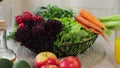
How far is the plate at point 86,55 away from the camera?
35.2 inches

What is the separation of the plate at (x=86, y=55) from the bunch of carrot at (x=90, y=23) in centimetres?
7

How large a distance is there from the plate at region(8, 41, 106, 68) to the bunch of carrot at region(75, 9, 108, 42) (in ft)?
0.23

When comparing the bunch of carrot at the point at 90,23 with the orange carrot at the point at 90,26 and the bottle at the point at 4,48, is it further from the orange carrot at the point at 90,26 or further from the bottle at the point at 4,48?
the bottle at the point at 4,48

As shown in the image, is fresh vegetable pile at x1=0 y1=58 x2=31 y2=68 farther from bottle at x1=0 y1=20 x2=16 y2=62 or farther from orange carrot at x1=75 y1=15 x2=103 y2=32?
orange carrot at x1=75 y1=15 x2=103 y2=32

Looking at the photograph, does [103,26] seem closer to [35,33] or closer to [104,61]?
[104,61]

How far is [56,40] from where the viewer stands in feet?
2.82

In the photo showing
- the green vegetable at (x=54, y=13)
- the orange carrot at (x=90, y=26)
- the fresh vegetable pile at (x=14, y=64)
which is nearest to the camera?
the fresh vegetable pile at (x=14, y=64)

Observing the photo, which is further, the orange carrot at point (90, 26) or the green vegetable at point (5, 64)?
the orange carrot at point (90, 26)

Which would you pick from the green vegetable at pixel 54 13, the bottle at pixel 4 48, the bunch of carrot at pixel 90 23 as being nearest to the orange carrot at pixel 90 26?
the bunch of carrot at pixel 90 23

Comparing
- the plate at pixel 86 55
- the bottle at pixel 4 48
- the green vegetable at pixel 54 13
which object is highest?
the green vegetable at pixel 54 13

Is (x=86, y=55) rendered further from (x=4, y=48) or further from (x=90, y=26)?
(x=4, y=48)

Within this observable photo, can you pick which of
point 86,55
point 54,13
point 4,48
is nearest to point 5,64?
point 4,48

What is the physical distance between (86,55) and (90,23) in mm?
136

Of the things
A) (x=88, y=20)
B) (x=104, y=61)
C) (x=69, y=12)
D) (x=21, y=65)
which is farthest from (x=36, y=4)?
(x=21, y=65)
